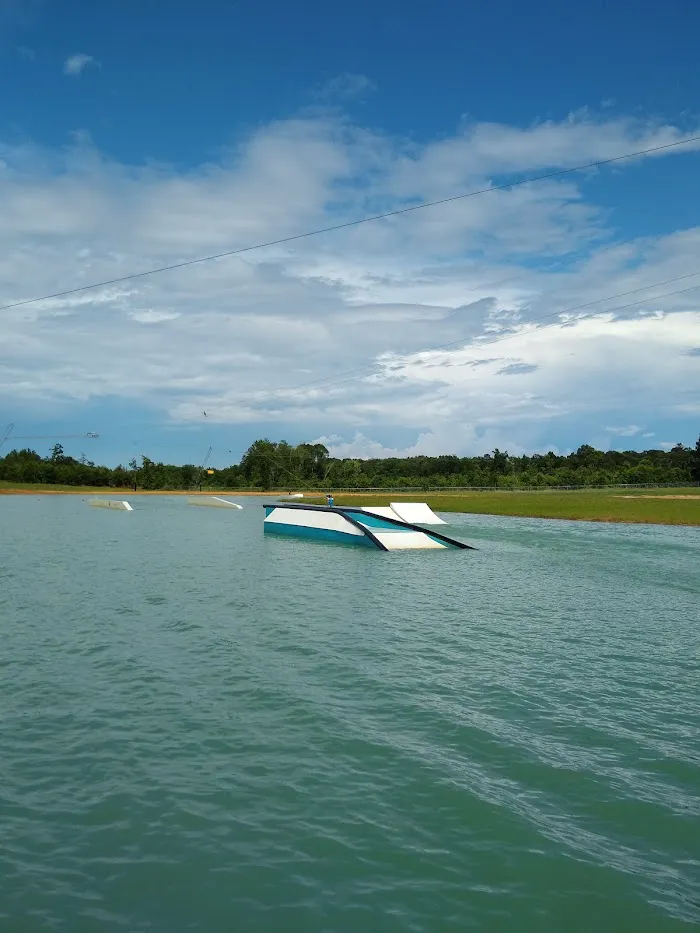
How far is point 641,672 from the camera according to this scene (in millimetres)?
12578

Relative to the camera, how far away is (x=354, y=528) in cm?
3866

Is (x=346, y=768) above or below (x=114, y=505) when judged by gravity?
below

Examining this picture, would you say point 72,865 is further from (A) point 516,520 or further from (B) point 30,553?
(A) point 516,520

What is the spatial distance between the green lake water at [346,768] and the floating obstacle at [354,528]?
1869 centimetres

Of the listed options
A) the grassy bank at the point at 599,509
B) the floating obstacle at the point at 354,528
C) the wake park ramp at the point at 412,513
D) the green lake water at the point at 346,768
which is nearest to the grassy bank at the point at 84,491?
the grassy bank at the point at 599,509

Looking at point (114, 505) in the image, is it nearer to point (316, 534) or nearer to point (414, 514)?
point (414, 514)

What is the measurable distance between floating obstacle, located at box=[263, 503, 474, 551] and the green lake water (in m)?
18.7

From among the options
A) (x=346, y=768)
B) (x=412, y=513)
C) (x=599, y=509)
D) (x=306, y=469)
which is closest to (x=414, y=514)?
(x=412, y=513)

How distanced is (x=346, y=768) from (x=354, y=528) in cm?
3038

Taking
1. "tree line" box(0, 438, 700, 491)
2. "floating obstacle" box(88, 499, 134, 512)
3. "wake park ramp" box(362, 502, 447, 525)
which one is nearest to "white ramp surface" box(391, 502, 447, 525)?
"wake park ramp" box(362, 502, 447, 525)

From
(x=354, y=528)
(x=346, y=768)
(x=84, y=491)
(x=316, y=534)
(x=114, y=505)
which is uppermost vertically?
(x=84, y=491)

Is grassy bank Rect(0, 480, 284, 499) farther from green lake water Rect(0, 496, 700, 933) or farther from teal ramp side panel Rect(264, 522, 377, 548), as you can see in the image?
green lake water Rect(0, 496, 700, 933)

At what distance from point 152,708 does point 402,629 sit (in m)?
7.00

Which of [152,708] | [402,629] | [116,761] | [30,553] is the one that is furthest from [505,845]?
[30,553]
